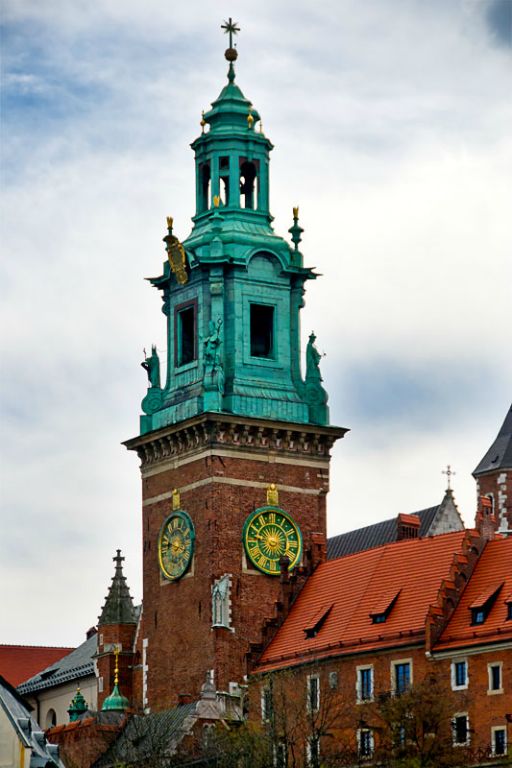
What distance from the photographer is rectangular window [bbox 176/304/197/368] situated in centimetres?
13388

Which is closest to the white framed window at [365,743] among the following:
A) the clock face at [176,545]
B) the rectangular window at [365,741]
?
the rectangular window at [365,741]

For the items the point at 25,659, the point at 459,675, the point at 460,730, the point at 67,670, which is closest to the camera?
the point at 460,730

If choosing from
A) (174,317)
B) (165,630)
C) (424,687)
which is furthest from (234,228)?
(424,687)

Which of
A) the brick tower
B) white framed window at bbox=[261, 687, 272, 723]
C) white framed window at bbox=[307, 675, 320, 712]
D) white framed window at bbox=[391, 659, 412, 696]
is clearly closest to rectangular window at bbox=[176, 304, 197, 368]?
white framed window at bbox=[261, 687, 272, 723]

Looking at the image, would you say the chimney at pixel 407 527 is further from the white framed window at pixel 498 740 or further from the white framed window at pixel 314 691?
the white framed window at pixel 498 740

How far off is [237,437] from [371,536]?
59.2 ft

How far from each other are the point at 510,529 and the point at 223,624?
39047mm

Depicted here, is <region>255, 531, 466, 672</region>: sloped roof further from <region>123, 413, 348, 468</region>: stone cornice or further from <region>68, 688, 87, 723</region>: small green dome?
<region>68, 688, 87, 723</region>: small green dome

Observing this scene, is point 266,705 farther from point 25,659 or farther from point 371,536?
point 25,659

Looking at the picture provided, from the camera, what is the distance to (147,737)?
406ft

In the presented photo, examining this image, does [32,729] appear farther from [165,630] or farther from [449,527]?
[449,527]

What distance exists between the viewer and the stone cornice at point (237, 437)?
130m

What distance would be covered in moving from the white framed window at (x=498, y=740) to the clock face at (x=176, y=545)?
22943mm

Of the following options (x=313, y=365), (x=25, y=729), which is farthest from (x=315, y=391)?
(x=25, y=729)
